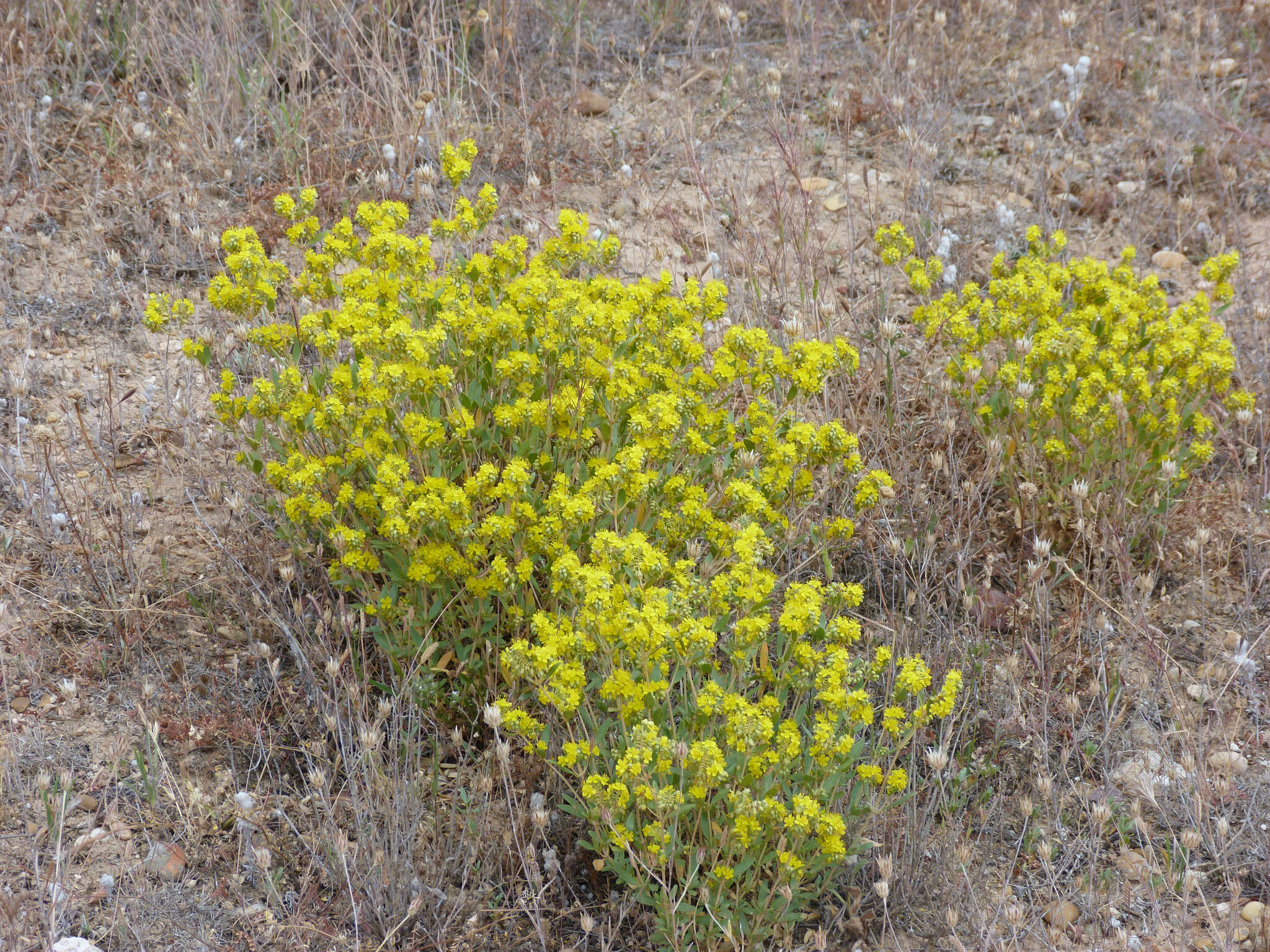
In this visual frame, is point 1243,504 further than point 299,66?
No

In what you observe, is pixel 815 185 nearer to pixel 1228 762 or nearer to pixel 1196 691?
pixel 1196 691

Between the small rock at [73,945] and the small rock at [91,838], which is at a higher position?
the small rock at [91,838]

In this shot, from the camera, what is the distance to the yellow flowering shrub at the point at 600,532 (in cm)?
236

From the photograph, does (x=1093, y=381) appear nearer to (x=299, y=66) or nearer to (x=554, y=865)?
(x=554, y=865)

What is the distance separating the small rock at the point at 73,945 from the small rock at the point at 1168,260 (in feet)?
16.7

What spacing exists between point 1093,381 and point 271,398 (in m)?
2.49

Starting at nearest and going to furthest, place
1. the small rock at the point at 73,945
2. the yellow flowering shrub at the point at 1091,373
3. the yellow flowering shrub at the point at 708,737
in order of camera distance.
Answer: the yellow flowering shrub at the point at 708,737 → the small rock at the point at 73,945 → the yellow flowering shrub at the point at 1091,373

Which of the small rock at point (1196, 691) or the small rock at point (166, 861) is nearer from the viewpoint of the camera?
the small rock at point (166, 861)

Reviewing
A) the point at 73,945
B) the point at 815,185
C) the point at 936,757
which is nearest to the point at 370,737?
the point at 73,945

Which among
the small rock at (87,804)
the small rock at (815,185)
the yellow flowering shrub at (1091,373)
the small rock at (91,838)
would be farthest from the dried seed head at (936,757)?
the small rock at (815,185)

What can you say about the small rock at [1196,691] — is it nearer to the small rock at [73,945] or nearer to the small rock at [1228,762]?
the small rock at [1228,762]

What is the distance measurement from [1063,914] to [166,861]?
227 centimetres

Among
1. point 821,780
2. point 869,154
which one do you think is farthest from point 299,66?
point 821,780

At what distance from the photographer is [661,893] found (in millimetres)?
2400
